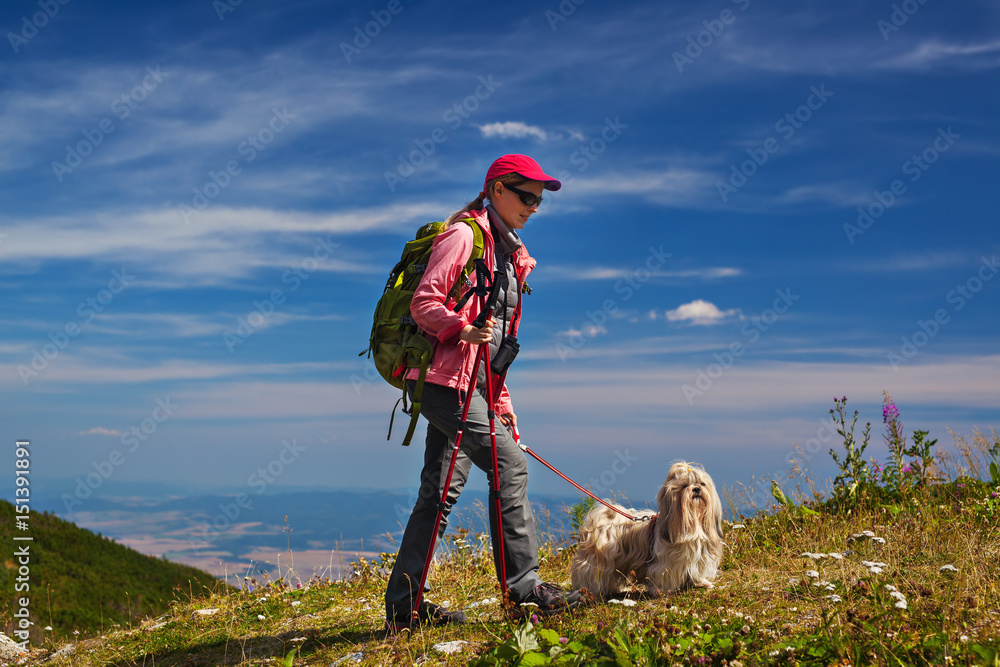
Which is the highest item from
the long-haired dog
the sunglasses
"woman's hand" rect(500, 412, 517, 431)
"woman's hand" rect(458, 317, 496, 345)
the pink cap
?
the pink cap

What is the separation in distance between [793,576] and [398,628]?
2.99 meters

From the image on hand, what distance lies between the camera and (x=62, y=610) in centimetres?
1148

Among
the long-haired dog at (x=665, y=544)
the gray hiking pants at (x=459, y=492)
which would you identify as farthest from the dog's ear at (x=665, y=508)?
the gray hiking pants at (x=459, y=492)

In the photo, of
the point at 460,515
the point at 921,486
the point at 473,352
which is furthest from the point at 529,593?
the point at 921,486

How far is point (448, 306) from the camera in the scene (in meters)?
4.52

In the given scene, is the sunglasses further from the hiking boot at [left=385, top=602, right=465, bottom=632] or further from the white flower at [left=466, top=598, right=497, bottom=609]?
the white flower at [left=466, top=598, right=497, bottom=609]

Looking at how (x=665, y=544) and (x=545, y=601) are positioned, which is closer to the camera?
(x=545, y=601)

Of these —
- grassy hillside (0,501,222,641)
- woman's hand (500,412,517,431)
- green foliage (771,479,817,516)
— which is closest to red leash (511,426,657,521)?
woman's hand (500,412,517,431)

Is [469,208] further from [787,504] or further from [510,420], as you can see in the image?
[787,504]

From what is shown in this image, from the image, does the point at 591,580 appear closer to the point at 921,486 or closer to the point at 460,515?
the point at 460,515

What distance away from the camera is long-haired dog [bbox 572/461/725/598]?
5.04m

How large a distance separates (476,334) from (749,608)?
100 inches

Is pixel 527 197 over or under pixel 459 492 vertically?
over

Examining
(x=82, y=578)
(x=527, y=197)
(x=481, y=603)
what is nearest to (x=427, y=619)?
(x=481, y=603)
